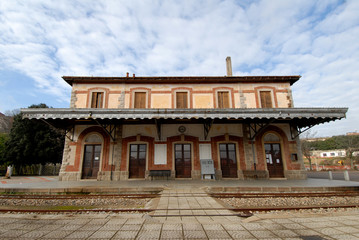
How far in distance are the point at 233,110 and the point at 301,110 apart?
12.2ft

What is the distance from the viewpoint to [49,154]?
18703 millimetres

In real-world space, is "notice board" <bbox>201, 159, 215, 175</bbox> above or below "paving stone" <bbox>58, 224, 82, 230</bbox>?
above

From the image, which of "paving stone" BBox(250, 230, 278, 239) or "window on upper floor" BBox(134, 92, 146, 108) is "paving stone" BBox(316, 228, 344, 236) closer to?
"paving stone" BBox(250, 230, 278, 239)

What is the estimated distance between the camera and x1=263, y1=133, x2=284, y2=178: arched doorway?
11172mm

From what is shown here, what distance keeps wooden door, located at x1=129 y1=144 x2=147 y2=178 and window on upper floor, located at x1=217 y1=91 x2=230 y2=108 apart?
6.22 metres

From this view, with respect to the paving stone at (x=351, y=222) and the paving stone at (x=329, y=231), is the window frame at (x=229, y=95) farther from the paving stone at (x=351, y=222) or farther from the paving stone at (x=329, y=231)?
the paving stone at (x=329, y=231)

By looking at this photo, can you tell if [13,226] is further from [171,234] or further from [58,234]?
[171,234]

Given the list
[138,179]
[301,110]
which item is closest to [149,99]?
[138,179]

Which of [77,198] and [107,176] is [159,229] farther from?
[107,176]

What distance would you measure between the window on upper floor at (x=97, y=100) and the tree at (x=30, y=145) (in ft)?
32.1

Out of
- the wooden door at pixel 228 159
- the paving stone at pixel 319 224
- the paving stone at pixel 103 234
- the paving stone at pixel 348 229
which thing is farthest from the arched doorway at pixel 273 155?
the paving stone at pixel 103 234

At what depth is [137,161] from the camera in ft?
37.0

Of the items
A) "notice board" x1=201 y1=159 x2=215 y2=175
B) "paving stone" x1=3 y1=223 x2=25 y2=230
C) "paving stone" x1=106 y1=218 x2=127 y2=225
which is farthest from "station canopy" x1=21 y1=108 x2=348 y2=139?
"paving stone" x1=3 y1=223 x2=25 y2=230

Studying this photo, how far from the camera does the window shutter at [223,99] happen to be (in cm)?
1271
